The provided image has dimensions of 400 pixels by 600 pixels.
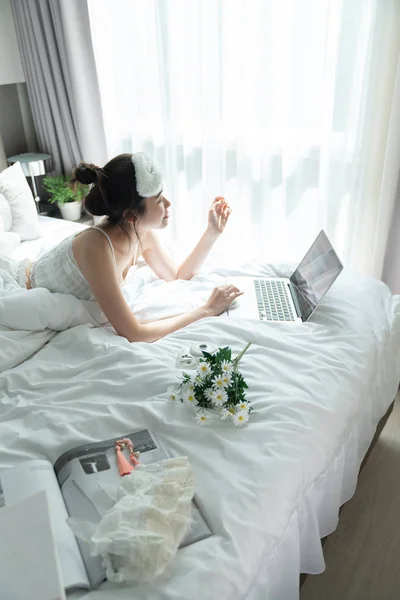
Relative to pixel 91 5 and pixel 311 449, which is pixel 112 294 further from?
pixel 91 5

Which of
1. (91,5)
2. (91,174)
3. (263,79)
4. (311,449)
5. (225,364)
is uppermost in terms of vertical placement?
(91,5)

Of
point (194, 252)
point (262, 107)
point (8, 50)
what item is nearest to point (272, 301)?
point (194, 252)

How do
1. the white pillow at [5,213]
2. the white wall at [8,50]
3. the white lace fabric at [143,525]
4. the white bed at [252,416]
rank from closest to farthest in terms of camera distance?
the white lace fabric at [143,525], the white bed at [252,416], the white pillow at [5,213], the white wall at [8,50]

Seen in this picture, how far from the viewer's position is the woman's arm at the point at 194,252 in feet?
6.56

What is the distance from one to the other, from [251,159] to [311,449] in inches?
67.7

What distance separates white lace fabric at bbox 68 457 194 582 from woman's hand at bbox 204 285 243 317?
2.29 feet

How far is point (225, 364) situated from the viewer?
120 cm

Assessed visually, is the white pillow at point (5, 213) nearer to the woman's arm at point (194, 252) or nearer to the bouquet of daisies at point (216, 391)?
the woman's arm at point (194, 252)

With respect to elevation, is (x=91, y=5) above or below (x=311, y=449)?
above

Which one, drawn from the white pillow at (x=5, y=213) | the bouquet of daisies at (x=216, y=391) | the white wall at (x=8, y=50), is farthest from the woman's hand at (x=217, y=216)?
the white wall at (x=8, y=50)

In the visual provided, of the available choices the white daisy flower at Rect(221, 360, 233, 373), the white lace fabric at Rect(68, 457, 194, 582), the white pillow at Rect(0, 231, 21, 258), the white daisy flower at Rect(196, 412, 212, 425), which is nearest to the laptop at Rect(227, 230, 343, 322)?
the white daisy flower at Rect(221, 360, 233, 373)

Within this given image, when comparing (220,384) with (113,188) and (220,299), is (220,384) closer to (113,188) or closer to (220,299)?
(220,299)

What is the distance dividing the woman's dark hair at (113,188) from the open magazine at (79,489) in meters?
0.80

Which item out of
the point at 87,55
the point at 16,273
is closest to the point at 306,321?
the point at 16,273
